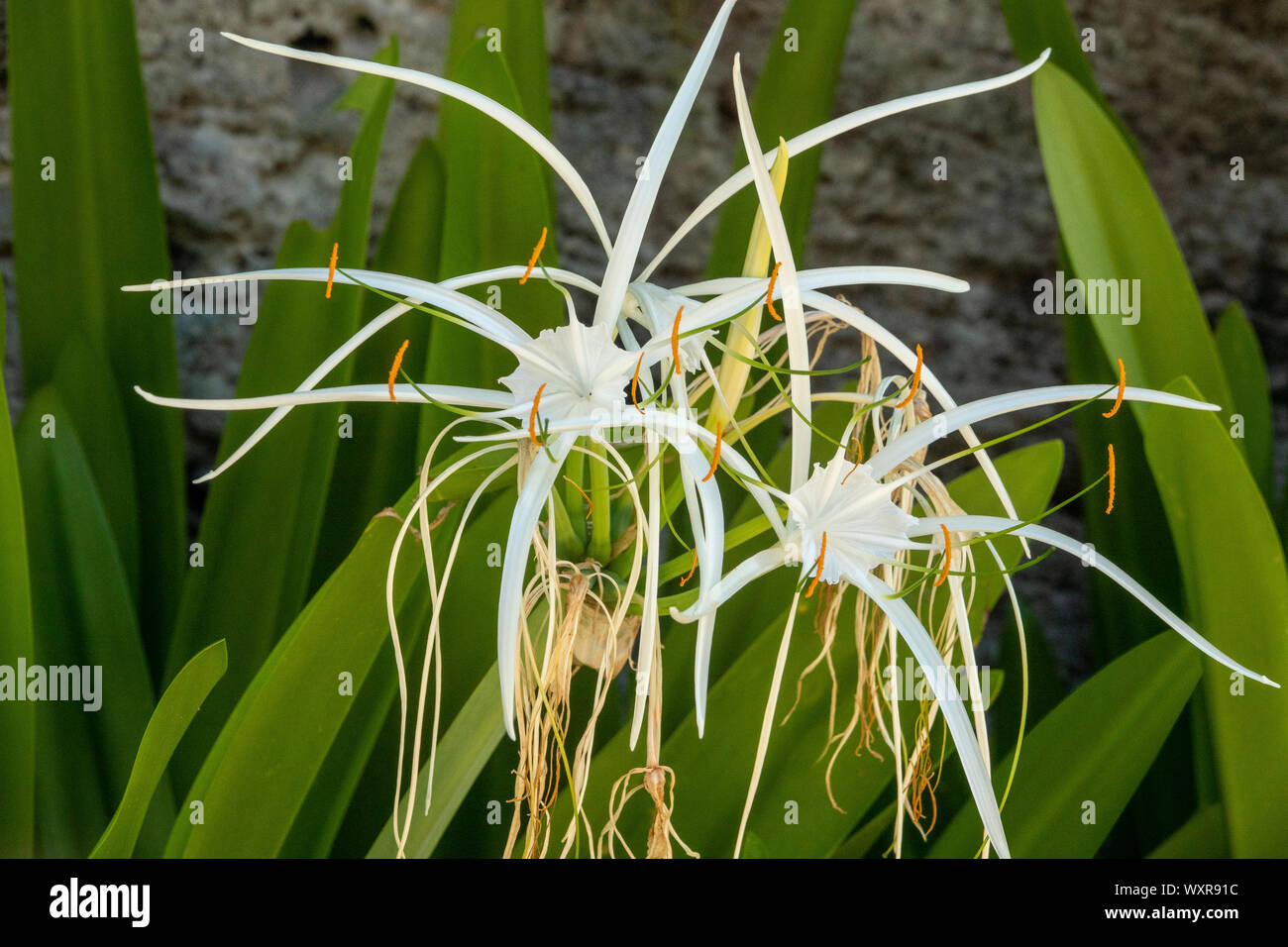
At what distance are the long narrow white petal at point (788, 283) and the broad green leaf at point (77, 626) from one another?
→ 0.37 m

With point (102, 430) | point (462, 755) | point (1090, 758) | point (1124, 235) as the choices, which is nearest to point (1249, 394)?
point (1124, 235)

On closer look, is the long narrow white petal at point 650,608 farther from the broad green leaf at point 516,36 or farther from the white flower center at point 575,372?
the broad green leaf at point 516,36

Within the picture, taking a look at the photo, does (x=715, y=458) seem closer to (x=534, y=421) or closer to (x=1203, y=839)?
(x=534, y=421)

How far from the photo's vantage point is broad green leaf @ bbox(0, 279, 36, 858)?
35cm

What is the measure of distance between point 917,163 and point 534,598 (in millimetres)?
678

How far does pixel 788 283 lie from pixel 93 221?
46cm

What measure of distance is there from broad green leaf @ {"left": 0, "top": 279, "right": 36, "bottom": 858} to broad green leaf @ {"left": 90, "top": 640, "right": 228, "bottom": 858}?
4.7 inches

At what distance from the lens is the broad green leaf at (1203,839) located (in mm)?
416

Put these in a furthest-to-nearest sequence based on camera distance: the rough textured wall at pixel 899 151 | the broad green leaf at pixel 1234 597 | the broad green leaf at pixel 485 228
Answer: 1. the rough textured wall at pixel 899 151
2. the broad green leaf at pixel 485 228
3. the broad green leaf at pixel 1234 597

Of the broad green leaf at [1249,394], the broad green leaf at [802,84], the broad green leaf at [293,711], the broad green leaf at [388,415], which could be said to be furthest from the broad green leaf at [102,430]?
the broad green leaf at [1249,394]

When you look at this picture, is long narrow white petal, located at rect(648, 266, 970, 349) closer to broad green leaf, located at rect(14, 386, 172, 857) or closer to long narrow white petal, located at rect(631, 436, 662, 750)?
long narrow white petal, located at rect(631, 436, 662, 750)

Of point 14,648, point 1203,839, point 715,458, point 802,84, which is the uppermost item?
point 802,84

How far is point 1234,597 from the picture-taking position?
0.35 metres

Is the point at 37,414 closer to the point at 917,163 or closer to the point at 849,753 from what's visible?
the point at 849,753
